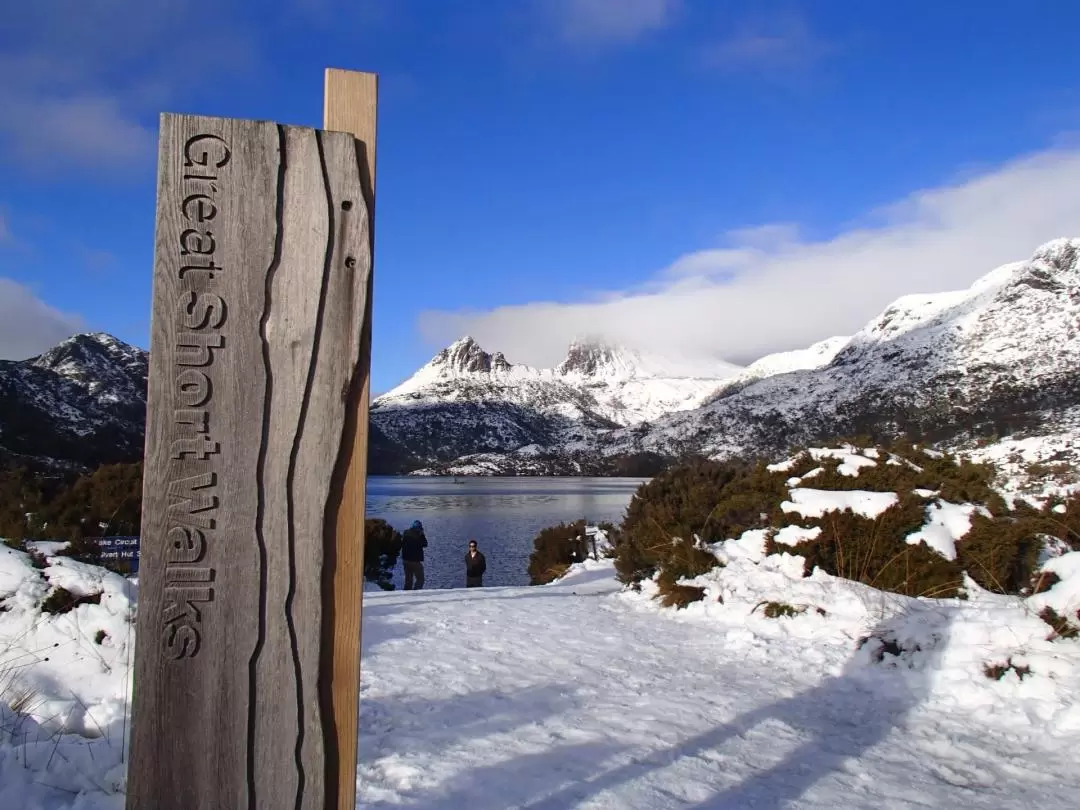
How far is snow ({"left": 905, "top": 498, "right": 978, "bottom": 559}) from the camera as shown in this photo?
323 inches

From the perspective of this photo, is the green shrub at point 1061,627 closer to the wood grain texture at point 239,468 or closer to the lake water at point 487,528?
the wood grain texture at point 239,468

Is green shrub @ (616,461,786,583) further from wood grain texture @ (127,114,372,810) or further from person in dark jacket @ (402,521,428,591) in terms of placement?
wood grain texture @ (127,114,372,810)

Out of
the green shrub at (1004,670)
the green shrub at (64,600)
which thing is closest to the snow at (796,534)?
the green shrub at (1004,670)

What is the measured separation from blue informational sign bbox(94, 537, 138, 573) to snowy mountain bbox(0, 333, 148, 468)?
14.1m

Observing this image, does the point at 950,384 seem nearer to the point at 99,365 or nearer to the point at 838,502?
the point at 838,502

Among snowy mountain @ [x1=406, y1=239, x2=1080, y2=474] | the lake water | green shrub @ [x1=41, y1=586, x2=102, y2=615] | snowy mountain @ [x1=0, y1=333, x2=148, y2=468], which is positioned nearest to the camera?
green shrub @ [x1=41, y1=586, x2=102, y2=615]

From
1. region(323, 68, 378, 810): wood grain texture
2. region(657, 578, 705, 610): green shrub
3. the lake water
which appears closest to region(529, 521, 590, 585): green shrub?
the lake water

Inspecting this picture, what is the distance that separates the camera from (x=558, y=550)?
51.7 ft

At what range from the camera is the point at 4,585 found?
538cm

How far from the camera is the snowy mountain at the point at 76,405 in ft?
→ 95.7

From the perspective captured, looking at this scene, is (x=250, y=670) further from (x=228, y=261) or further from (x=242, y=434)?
(x=228, y=261)

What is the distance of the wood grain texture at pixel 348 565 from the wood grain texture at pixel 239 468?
29 mm

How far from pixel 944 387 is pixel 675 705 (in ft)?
183

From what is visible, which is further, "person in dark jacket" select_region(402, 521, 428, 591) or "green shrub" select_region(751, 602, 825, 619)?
"person in dark jacket" select_region(402, 521, 428, 591)
